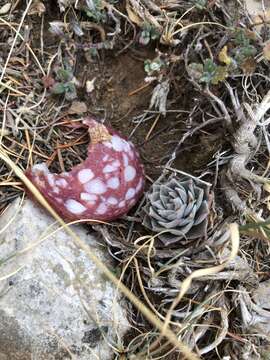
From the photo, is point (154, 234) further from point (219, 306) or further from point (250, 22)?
point (250, 22)

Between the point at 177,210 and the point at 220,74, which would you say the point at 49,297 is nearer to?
the point at 177,210

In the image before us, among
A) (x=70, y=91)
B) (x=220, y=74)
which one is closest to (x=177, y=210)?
(x=220, y=74)

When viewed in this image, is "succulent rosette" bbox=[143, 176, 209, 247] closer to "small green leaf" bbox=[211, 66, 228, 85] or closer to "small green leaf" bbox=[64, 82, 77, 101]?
"small green leaf" bbox=[211, 66, 228, 85]

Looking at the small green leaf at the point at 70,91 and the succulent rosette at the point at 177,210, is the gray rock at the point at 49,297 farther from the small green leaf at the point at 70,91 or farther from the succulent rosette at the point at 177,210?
the small green leaf at the point at 70,91

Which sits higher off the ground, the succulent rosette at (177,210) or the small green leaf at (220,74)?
the small green leaf at (220,74)

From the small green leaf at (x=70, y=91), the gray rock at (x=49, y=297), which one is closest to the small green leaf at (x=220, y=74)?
the small green leaf at (x=70, y=91)

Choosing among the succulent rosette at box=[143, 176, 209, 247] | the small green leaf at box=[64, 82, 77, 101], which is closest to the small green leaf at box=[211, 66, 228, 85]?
the succulent rosette at box=[143, 176, 209, 247]

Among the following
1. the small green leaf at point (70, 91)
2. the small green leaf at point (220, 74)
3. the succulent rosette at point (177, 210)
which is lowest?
the succulent rosette at point (177, 210)

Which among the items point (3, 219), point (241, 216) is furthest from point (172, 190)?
point (3, 219)
